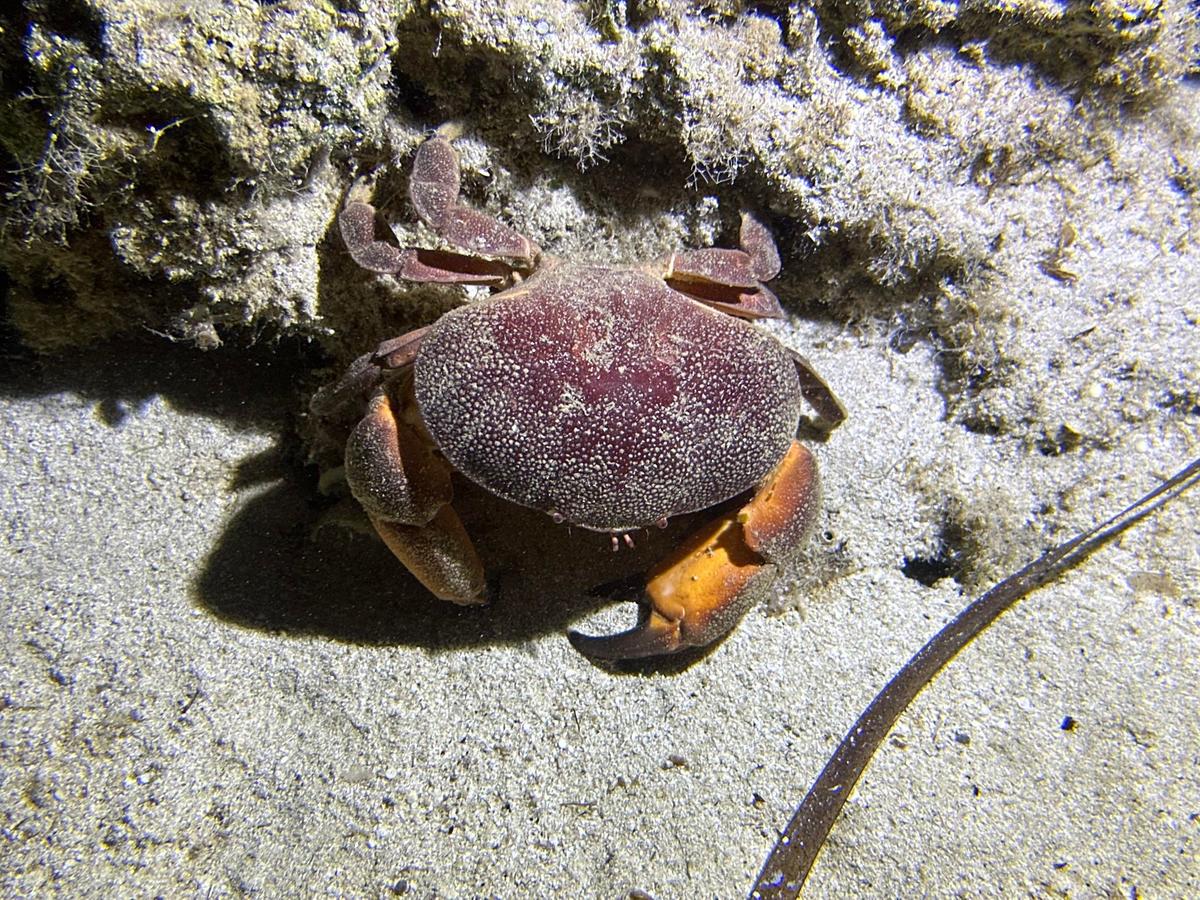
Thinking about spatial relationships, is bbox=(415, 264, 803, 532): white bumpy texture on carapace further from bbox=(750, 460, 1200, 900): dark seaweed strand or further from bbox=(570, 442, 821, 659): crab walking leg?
bbox=(750, 460, 1200, 900): dark seaweed strand

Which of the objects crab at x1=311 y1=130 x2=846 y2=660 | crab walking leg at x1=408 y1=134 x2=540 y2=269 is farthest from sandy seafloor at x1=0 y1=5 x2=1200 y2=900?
crab at x1=311 y1=130 x2=846 y2=660

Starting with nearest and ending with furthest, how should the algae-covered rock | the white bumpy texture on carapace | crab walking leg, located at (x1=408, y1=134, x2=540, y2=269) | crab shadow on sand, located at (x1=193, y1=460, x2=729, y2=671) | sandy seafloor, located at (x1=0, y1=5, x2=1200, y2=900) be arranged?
the algae-covered rock → the white bumpy texture on carapace → crab walking leg, located at (x1=408, y1=134, x2=540, y2=269) → sandy seafloor, located at (x1=0, y1=5, x2=1200, y2=900) → crab shadow on sand, located at (x1=193, y1=460, x2=729, y2=671)

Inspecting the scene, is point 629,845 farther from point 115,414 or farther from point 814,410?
point 115,414

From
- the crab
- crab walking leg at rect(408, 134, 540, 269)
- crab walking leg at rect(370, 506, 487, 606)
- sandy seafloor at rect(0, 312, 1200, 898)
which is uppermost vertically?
crab walking leg at rect(408, 134, 540, 269)

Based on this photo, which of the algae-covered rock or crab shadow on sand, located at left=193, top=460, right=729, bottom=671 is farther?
crab shadow on sand, located at left=193, top=460, right=729, bottom=671

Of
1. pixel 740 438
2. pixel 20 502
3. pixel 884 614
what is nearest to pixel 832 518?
pixel 884 614

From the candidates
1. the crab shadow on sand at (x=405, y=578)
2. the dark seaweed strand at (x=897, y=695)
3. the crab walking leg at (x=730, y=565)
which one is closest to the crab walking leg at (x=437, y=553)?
the crab shadow on sand at (x=405, y=578)

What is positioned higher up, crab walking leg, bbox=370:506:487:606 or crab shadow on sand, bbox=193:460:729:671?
crab walking leg, bbox=370:506:487:606
